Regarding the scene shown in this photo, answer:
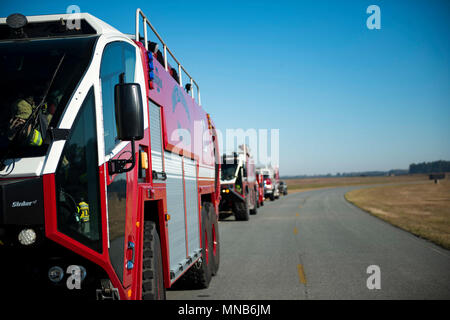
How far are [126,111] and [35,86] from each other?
70 centimetres

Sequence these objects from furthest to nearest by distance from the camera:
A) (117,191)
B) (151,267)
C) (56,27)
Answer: (151,267) → (56,27) → (117,191)

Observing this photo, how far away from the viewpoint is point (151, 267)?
4.32 meters

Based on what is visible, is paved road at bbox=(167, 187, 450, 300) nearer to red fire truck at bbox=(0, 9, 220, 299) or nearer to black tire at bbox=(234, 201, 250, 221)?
red fire truck at bbox=(0, 9, 220, 299)

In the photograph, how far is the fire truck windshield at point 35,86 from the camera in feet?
10.3

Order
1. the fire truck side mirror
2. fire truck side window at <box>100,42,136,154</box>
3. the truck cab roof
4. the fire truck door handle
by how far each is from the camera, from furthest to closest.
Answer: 1. the truck cab roof
2. the fire truck door handle
3. fire truck side window at <box>100,42,136,154</box>
4. the fire truck side mirror

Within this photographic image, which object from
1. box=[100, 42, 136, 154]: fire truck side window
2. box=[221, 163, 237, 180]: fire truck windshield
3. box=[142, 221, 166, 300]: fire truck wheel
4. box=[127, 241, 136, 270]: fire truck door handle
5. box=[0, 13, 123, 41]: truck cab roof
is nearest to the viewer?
box=[100, 42, 136, 154]: fire truck side window

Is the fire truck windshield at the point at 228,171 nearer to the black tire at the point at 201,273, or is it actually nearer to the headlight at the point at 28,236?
the black tire at the point at 201,273

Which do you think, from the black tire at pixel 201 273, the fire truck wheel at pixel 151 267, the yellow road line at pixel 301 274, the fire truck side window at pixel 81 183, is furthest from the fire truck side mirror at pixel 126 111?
the yellow road line at pixel 301 274

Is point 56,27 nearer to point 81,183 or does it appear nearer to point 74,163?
point 74,163

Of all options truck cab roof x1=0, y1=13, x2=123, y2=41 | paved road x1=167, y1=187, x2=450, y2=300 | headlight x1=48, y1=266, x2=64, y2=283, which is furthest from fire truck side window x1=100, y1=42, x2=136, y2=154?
paved road x1=167, y1=187, x2=450, y2=300

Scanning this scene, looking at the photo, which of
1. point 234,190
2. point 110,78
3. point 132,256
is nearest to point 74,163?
point 110,78

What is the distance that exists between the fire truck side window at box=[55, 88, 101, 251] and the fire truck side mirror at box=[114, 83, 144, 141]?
19 centimetres

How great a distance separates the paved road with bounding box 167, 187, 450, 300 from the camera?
22.6 ft
